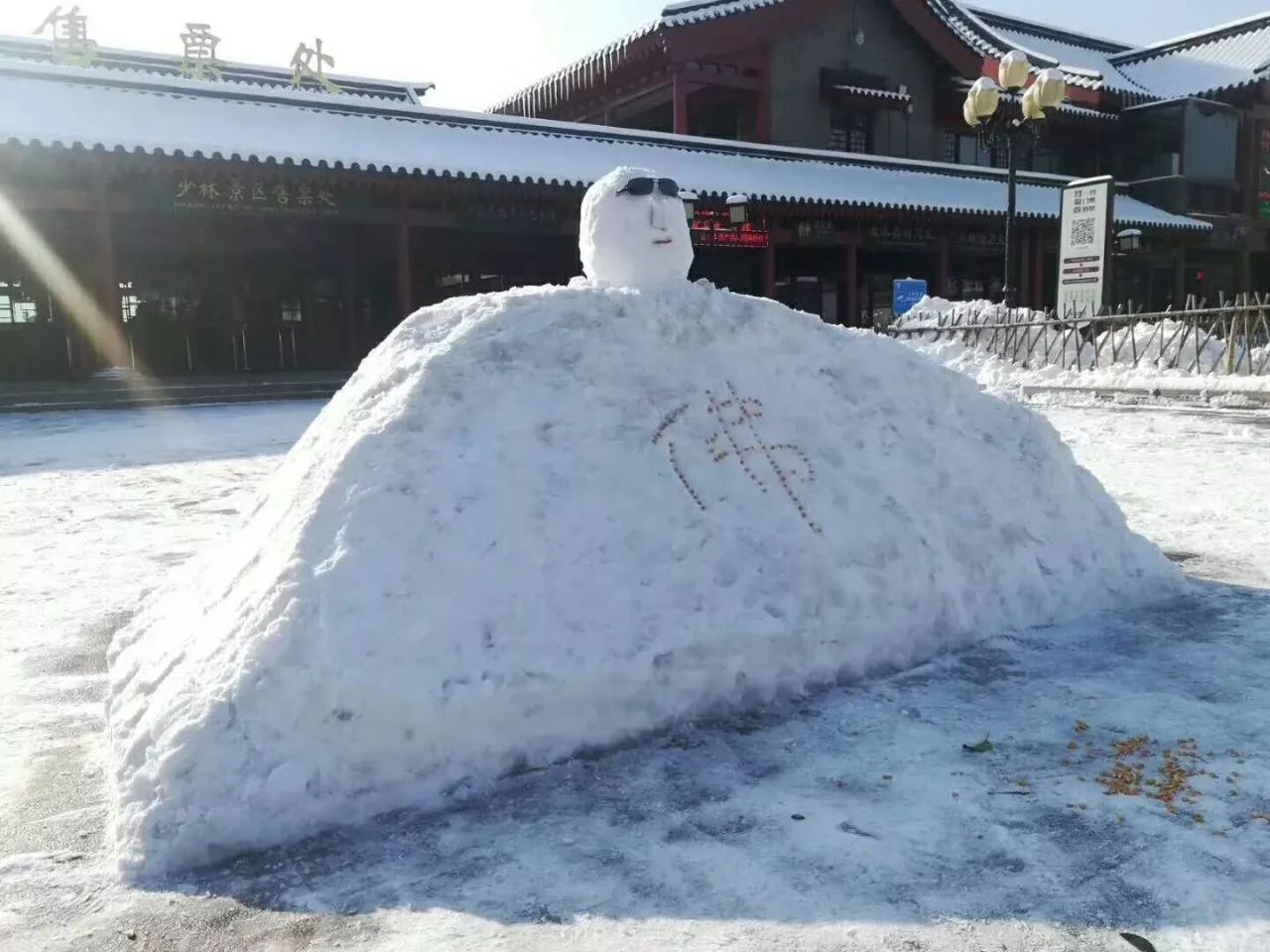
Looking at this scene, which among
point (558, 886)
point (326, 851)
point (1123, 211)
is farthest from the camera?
point (1123, 211)

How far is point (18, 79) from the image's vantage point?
11.9 meters

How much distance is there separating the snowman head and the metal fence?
8.79m

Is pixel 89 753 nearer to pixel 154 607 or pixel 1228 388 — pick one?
pixel 154 607

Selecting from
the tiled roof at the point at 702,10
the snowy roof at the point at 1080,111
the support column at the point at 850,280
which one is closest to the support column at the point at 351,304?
the tiled roof at the point at 702,10

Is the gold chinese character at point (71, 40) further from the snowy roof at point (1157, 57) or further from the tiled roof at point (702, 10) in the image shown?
the snowy roof at point (1157, 57)

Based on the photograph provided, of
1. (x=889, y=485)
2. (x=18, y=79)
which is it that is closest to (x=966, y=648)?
(x=889, y=485)

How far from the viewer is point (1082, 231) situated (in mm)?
13031

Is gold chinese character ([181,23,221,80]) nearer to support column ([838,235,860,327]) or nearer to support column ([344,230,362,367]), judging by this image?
support column ([344,230,362,367])

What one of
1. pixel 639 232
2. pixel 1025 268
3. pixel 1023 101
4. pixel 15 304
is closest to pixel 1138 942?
pixel 639 232

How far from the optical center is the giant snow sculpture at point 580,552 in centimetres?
217

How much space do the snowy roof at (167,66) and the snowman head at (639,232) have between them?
13806mm

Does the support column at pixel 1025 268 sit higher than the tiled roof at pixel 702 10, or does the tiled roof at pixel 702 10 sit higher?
the tiled roof at pixel 702 10

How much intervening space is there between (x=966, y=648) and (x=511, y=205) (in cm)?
1241

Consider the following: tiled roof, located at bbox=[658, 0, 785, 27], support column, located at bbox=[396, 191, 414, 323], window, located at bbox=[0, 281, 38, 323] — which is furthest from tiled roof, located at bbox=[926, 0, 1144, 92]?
window, located at bbox=[0, 281, 38, 323]
